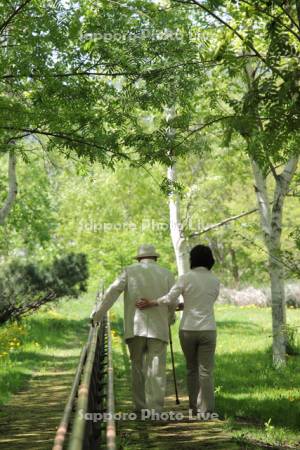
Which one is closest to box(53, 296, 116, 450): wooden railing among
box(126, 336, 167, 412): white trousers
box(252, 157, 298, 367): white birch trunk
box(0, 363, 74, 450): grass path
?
box(126, 336, 167, 412): white trousers

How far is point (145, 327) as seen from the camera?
8.51 m

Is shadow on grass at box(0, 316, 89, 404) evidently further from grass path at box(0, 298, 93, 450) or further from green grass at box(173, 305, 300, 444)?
green grass at box(173, 305, 300, 444)

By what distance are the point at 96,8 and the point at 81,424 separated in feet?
25.8

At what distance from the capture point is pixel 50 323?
947 inches

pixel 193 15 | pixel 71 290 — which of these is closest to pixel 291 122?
pixel 193 15

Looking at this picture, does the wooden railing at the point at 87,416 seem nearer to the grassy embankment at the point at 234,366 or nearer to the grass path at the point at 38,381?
the grass path at the point at 38,381

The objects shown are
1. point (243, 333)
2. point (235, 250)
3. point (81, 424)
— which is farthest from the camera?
point (235, 250)

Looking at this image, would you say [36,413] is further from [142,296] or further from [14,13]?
[14,13]

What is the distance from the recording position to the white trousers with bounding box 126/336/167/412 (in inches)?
329

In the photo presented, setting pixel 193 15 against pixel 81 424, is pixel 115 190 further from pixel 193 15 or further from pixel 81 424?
pixel 81 424

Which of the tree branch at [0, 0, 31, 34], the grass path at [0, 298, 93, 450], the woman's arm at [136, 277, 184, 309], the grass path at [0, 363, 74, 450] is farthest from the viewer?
the tree branch at [0, 0, 31, 34]

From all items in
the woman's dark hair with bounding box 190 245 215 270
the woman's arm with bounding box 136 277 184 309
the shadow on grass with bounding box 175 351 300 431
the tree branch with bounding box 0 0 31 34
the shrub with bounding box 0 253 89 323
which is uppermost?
the tree branch with bounding box 0 0 31 34

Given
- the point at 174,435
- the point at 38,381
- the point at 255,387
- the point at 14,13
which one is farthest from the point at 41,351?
the point at 174,435

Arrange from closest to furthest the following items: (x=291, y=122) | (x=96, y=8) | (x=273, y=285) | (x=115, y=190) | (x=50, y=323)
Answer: (x=291, y=122) → (x=96, y=8) → (x=273, y=285) → (x=50, y=323) → (x=115, y=190)
